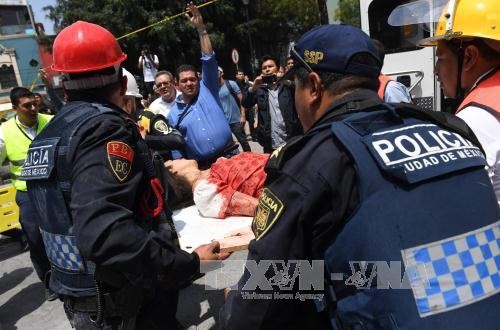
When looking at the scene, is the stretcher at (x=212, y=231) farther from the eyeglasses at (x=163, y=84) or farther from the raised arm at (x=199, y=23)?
the eyeglasses at (x=163, y=84)

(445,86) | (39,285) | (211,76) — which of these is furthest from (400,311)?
(39,285)

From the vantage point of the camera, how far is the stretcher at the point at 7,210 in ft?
17.1

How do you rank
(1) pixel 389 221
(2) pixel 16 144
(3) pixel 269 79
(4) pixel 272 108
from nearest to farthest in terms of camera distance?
1. (1) pixel 389 221
2. (2) pixel 16 144
3. (4) pixel 272 108
4. (3) pixel 269 79

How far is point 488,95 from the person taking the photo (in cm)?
153

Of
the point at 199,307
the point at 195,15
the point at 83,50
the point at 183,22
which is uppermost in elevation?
the point at 183,22

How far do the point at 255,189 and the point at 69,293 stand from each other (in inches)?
50.9

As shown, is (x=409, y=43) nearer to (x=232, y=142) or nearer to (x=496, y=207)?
(x=232, y=142)

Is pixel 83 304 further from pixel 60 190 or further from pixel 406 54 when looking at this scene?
pixel 406 54

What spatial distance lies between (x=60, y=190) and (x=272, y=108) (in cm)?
358

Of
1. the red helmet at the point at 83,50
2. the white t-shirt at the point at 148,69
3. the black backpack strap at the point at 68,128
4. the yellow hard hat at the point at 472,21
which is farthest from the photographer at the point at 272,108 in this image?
the white t-shirt at the point at 148,69

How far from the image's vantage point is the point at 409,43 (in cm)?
537

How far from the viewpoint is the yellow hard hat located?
1.64m

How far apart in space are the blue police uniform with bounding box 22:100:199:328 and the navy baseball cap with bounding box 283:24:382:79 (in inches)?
31.5

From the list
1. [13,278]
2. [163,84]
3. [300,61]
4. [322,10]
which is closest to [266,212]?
[300,61]
